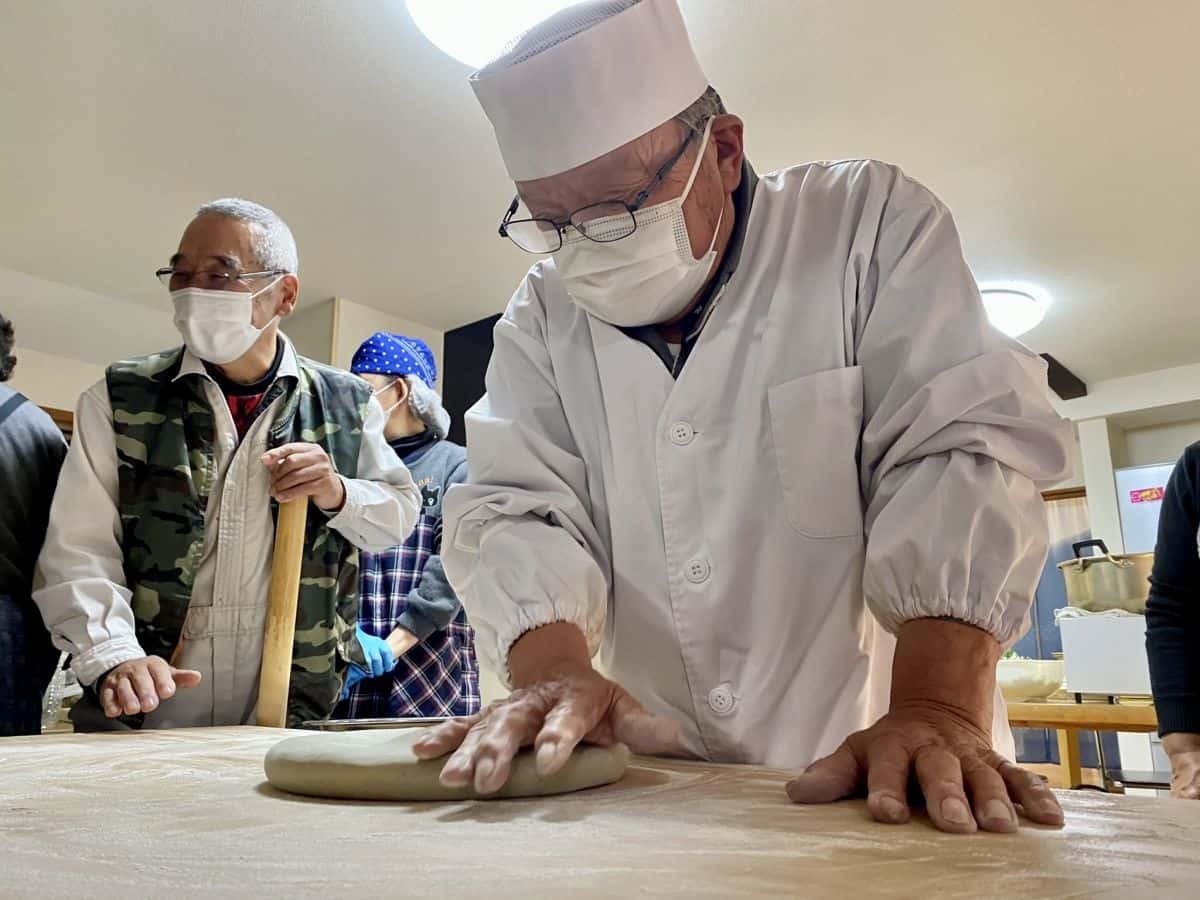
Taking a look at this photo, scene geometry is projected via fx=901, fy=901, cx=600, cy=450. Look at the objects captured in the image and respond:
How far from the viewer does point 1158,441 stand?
5613mm

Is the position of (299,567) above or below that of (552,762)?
above

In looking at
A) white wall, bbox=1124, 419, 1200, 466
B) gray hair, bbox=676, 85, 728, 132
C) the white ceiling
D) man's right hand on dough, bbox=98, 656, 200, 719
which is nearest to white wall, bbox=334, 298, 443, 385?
the white ceiling

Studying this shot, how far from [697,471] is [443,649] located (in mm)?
1215

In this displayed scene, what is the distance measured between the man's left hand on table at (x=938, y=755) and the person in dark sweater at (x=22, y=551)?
1.14 m

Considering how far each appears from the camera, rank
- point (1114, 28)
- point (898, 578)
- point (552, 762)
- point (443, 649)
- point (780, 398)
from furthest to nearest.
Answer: point (1114, 28) → point (443, 649) → point (780, 398) → point (898, 578) → point (552, 762)

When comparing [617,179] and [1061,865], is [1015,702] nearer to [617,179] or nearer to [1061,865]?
[617,179]

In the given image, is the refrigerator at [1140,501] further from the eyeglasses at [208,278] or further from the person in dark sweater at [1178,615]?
the eyeglasses at [208,278]

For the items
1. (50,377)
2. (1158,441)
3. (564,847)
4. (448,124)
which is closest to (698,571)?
(564,847)

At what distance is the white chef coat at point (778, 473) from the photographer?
31.0 inches

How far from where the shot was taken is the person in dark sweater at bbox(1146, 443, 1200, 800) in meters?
1.43

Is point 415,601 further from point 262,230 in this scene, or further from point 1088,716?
point 1088,716

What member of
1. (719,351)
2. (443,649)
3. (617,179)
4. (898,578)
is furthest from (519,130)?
(443,649)

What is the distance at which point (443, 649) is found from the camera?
6.49 ft

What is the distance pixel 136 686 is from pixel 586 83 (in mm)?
884
